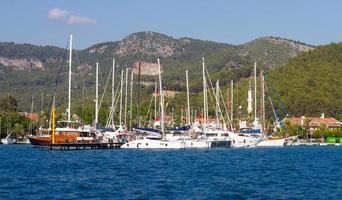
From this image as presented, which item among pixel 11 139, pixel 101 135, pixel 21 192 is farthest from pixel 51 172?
pixel 11 139

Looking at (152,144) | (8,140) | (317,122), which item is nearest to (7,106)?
(8,140)

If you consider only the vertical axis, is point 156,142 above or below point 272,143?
below

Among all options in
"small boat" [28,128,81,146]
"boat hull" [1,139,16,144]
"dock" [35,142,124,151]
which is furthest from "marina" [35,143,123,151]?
"boat hull" [1,139,16,144]

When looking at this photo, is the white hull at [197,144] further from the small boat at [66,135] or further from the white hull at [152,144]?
the small boat at [66,135]

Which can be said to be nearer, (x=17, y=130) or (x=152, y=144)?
(x=152, y=144)

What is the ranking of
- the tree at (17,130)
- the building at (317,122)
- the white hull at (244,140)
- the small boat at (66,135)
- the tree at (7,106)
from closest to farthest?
1. the small boat at (66,135)
2. the white hull at (244,140)
3. the tree at (17,130)
4. the building at (317,122)
5. the tree at (7,106)

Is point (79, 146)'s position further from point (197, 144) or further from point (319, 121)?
point (319, 121)

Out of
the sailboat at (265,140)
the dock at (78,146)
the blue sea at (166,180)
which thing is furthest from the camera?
the sailboat at (265,140)

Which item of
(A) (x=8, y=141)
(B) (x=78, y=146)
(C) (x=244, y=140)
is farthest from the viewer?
(A) (x=8, y=141)

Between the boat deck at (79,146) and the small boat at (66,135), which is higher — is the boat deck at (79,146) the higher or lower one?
the lower one

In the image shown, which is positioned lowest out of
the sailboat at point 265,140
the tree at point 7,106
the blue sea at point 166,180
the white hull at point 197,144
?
the blue sea at point 166,180

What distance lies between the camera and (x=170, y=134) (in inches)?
3957

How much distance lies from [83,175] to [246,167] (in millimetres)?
16471

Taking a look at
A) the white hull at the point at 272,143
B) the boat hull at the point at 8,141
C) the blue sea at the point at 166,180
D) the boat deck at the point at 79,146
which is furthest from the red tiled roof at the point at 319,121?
the blue sea at the point at 166,180
